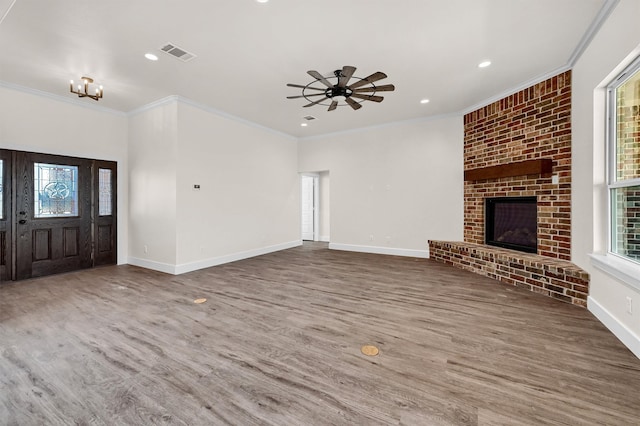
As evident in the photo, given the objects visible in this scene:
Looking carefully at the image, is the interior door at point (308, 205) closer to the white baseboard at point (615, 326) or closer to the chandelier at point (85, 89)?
the chandelier at point (85, 89)

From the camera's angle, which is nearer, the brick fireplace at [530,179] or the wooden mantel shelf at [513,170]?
the brick fireplace at [530,179]

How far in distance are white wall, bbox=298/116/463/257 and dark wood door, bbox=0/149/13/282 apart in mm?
5599

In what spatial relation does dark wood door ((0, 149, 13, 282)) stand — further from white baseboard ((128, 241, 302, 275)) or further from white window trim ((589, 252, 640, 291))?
white window trim ((589, 252, 640, 291))

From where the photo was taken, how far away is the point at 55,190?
4.73 meters

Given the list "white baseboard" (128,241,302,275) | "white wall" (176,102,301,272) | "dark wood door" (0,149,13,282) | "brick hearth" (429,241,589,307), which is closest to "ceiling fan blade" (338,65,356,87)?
"white wall" (176,102,301,272)

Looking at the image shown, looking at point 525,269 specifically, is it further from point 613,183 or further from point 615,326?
point 613,183

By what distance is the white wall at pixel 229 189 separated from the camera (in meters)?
4.86

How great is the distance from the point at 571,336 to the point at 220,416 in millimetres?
2937

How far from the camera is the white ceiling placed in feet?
8.52

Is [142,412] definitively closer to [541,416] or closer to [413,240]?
[541,416]

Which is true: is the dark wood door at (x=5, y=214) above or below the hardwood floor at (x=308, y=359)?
above

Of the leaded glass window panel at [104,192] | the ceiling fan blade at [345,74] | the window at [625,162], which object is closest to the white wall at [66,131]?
the leaded glass window panel at [104,192]

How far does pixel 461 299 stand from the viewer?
3436mm

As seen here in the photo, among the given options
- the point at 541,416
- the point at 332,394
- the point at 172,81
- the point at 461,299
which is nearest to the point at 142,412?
the point at 332,394
